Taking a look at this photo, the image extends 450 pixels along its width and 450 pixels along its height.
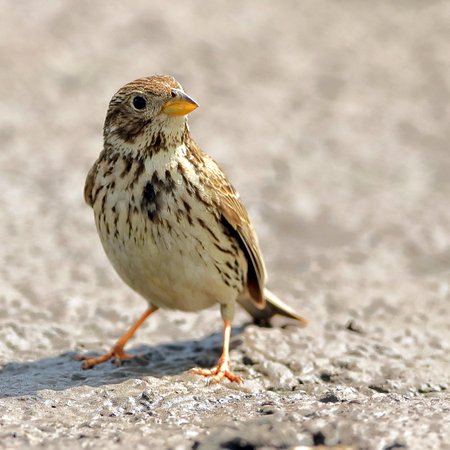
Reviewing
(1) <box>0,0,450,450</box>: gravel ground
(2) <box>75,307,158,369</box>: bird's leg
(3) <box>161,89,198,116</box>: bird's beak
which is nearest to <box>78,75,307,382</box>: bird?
(3) <box>161,89,198,116</box>: bird's beak

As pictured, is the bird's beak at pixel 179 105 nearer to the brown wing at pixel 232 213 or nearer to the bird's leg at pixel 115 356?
the brown wing at pixel 232 213

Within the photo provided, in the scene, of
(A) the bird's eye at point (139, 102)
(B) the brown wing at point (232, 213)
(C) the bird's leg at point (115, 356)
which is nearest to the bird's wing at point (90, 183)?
(A) the bird's eye at point (139, 102)

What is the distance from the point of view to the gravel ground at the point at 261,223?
570cm

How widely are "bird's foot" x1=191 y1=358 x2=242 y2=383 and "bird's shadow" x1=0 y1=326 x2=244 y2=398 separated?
20 cm

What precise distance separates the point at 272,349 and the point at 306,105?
4.93m

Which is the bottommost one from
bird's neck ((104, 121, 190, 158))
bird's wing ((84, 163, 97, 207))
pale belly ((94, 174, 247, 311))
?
pale belly ((94, 174, 247, 311))

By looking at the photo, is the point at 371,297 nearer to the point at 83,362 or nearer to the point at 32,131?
the point at 83,362

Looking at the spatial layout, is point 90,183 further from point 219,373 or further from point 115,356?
point 219,373

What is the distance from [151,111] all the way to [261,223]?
352cm

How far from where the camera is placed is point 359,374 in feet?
23.1

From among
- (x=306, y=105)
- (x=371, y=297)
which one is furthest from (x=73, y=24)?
(x=371, y=297)

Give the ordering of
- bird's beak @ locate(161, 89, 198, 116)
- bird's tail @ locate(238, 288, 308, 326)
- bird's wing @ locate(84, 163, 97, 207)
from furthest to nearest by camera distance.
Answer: bird's tail @ locate(238, 288, 308, 326) → bird's wing @ locate(84, 163, 97, 207) → bird's beak @ locate(161, 89, 198, 116)

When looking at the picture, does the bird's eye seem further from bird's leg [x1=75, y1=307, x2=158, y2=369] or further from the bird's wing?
bird's leg [x1=75, y1=307, x2=158, y2=369]

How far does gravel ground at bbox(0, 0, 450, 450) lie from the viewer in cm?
570
